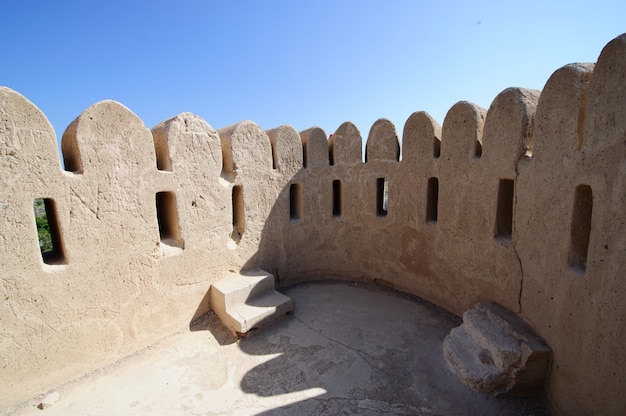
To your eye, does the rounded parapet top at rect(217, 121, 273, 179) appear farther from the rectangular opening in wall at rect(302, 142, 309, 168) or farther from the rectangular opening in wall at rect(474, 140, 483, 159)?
the rectangular opening in wall at rect(474, 140, 483, 159)

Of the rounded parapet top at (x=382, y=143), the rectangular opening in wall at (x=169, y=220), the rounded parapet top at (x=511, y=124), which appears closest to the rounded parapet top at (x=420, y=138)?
the rounded parapet top at (x=382, y=143)

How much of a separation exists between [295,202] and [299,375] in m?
3.35

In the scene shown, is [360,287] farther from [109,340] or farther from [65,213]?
[65,213]

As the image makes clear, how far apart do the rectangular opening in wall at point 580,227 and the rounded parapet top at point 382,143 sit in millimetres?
2836

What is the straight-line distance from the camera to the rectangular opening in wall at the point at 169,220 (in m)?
4.36

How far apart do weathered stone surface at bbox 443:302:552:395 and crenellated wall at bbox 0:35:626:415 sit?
0.53 feet

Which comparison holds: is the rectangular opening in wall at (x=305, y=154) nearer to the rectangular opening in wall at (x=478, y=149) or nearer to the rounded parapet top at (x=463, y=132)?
the rounded parapet top at (x=463, y=132)

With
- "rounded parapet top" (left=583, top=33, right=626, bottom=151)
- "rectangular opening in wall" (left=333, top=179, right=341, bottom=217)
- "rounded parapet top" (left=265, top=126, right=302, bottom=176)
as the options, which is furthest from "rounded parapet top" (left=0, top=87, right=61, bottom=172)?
"rounded parapet top" (left=583, top=33, right=626, bottom=151)

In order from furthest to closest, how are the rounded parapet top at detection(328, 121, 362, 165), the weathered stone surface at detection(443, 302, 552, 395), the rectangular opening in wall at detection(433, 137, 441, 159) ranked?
the rounded parapet top at detection(328, 121, 362, 165) → the rectangular opening in wall at detection(433, 137, 441, 159) → the weathered stone surface at detection(443, 302, 552, 395)

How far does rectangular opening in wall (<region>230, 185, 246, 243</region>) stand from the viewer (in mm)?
5141

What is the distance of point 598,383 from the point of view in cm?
255

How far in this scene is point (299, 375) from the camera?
141 inches

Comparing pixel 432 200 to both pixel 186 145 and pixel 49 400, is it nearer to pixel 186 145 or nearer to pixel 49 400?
pixel 186 145

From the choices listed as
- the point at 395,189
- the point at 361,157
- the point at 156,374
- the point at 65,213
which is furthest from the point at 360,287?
the point at 65,213
